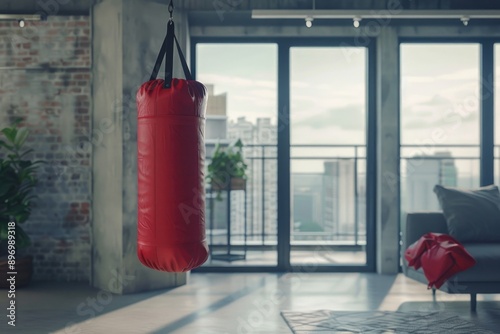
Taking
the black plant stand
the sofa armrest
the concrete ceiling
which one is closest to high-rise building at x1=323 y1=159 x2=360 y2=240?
the black plant stand

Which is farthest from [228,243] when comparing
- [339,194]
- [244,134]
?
[339,194]

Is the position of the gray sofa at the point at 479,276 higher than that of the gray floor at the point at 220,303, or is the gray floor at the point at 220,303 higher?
the gray sofa at the point at 479,276

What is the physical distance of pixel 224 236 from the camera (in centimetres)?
648

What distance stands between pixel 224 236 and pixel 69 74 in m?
2.42

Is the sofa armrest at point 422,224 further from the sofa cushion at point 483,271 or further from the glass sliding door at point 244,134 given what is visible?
the glass sliding door at point 244,134

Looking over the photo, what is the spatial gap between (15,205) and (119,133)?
110 cm

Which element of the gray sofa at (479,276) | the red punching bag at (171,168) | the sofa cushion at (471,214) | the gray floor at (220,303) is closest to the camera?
the red punching bag at (171,168)

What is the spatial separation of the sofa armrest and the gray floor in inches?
19.7

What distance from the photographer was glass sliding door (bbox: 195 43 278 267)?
599cm

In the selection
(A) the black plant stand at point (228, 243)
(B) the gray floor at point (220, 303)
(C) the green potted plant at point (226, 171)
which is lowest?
(B) the gray floor at point (220, 303)

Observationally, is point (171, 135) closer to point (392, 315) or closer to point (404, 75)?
point (392, 315)

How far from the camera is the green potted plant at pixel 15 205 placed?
4875 mm

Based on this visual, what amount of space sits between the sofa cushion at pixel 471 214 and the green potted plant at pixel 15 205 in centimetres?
355

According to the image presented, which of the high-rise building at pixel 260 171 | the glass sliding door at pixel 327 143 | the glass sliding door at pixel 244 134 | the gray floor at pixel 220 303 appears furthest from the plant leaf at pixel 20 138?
the glass sliding door at pixel 327 143
